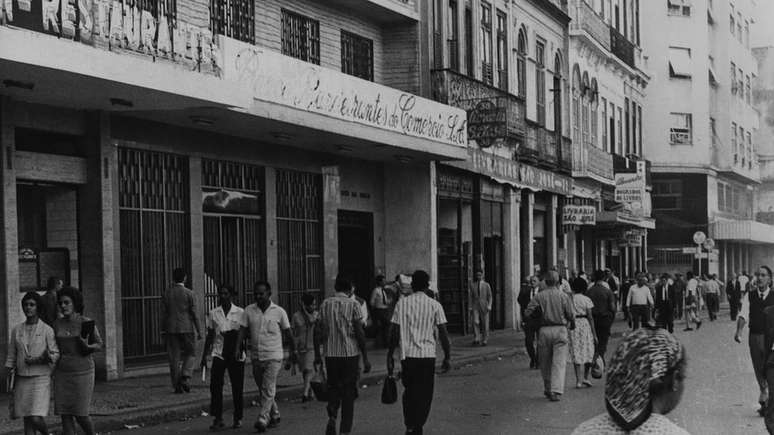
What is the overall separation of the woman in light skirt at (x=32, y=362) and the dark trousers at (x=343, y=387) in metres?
2.74

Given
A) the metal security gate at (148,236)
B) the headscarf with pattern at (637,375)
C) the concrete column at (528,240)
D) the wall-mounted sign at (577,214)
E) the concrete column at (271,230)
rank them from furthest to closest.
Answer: the wall-mounted sign at (577,214) < the concrete column at (528,240) < the concrete column at (271,230) < the metal security gate at (148,236) < the headscarf with pattern at (637,375)

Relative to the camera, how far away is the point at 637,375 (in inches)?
151

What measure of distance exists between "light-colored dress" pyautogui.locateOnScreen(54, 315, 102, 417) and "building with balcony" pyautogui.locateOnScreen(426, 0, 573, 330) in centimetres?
1901

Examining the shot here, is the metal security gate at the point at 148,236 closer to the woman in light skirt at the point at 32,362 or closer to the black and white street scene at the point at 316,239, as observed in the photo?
the black and white street scene at the point at 316,239

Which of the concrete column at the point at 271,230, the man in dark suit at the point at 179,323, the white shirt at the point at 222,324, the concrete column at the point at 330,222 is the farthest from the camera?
the concrete column at the point at 330,222

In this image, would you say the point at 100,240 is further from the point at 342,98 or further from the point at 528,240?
the point at 528,240

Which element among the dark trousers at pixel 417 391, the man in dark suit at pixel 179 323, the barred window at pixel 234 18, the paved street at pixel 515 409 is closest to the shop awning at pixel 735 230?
the paved street at pixel 515 409

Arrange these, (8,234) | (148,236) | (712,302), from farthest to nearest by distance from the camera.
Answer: (712,302) < (148,236) < (8,234)

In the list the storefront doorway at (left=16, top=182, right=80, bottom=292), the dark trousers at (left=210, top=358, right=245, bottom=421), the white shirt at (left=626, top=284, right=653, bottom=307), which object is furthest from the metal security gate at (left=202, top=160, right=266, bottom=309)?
the white shirt at (left=626, top=284, right=653, bottom=307)

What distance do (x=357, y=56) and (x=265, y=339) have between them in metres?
15.3

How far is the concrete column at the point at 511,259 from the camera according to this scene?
36.5 m

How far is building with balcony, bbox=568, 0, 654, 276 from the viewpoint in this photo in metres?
44.8

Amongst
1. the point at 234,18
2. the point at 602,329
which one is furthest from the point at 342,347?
the point at 234,18

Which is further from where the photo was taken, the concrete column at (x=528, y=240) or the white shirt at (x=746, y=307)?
the concrete column at (x=528, y=240)
